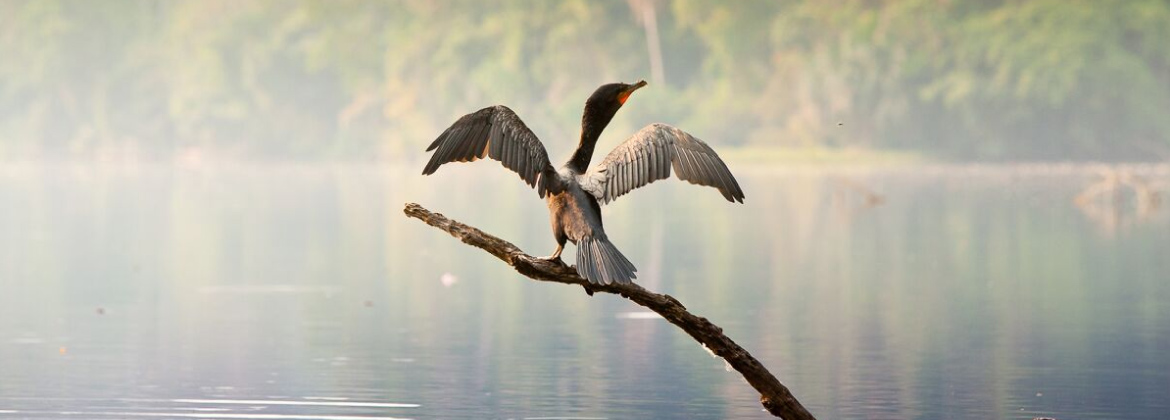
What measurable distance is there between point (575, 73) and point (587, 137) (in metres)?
Result: 67.8

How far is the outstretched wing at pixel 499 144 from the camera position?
24.2ft

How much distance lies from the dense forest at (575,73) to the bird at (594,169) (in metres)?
58.4

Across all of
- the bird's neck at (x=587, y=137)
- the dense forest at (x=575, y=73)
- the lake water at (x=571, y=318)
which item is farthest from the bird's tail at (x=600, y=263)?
the dense forest at (x=575, y=73)

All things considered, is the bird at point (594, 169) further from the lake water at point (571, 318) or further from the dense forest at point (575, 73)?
the dense forest at point (575, 73)

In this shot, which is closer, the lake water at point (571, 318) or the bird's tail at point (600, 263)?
the bird's tail at point (600, 263)

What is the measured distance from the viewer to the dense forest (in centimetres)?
6538

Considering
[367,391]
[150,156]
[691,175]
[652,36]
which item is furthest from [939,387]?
[150,156]

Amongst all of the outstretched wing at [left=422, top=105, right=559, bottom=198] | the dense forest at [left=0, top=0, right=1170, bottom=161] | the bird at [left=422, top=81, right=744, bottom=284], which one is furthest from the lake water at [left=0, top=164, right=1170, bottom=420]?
the dense forest at [left=0, top=0, right=1170, bottom=161]

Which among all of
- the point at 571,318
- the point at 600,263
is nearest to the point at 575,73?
the point at 571,318

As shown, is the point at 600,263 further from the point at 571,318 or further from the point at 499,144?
the point at 571,318

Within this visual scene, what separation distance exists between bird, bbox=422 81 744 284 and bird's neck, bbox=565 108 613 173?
0.11 feet

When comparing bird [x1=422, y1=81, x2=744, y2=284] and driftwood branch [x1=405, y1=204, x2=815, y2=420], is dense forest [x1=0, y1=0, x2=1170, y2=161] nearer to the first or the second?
driftwood branch [x1=405, y1=204, x2=815, y2=420]

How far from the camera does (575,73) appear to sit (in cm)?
7525

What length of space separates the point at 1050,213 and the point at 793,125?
35422 millimetres
